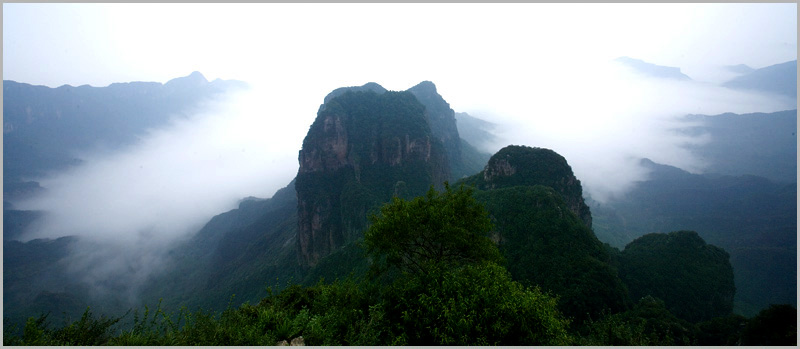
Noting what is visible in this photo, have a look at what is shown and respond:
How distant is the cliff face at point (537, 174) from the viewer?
72.6m

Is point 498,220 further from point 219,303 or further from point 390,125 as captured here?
point 219,303

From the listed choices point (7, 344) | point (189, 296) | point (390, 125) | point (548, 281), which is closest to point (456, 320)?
point (7, 344)

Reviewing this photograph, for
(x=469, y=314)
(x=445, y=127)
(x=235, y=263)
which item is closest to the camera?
(x=469, y=314)

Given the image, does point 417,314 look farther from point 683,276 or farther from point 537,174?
point 683,276

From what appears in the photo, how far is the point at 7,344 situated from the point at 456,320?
60.0 ft

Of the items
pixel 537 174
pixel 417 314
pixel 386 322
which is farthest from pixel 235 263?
pixel 417 314

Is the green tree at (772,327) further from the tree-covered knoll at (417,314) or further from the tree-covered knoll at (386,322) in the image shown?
the tree-covered knoll at (386,322)

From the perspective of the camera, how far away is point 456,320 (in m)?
13.4

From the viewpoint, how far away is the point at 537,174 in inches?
2894

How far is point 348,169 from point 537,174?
212 ft

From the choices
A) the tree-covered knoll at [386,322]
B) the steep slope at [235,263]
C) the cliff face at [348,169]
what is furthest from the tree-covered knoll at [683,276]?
the steep slope at [235,263]

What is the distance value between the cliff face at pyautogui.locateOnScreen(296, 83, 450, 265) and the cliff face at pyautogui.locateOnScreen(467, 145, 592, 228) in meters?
33.4

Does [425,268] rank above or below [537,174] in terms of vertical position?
above

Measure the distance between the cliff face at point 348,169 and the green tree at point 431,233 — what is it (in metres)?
81.2
